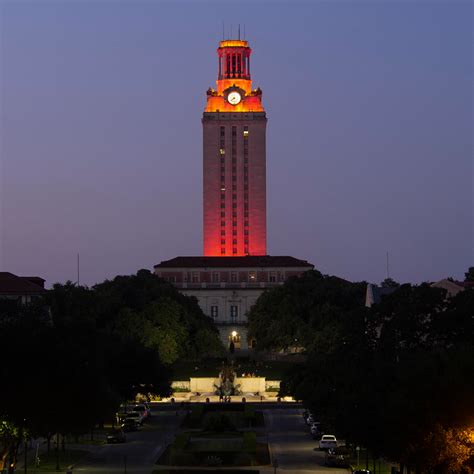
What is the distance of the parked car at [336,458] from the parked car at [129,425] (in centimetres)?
2694

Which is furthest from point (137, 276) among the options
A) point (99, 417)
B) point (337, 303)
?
point (99, 417)

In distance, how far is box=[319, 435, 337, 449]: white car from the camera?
9431 cm

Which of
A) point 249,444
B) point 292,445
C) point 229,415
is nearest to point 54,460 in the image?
point 249,444

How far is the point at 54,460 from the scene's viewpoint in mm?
90750

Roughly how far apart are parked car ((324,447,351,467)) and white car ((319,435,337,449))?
430cm

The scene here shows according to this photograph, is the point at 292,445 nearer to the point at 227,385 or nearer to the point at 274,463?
the point at 274,463

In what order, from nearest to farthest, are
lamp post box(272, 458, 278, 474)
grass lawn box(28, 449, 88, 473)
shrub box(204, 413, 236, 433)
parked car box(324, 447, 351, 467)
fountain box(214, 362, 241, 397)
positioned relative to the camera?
lamp post box(272, 458, 278, 474), grass lawn box(28, 449, 88, 473), parked car box(324, 447, 351, 467), shrub box(204, 413, 236, 433), fountain box(214, 362, 241, 397)

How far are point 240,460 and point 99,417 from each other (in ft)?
25.8

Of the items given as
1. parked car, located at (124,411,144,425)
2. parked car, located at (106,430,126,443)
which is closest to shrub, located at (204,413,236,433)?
parked car, located at (124,411,144,425)

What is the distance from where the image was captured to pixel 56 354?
8288 centimetres

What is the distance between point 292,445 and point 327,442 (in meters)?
5.08

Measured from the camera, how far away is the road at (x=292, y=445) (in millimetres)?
85062

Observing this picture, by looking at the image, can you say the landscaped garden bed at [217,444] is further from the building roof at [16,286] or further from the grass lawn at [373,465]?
the building roof at [16,286]

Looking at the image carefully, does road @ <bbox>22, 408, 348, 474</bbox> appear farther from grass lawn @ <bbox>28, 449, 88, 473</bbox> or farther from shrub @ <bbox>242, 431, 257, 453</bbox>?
shrub @ <bbox>242, 431, 257, 453</bbox>
